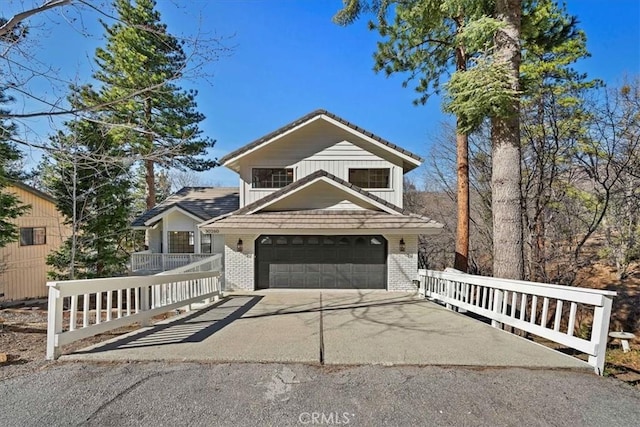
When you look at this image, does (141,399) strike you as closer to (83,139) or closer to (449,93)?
(449,93)

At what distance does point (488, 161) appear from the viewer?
12.9 metres

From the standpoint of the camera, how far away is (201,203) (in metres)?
15.8

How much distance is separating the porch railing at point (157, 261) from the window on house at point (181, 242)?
1.02 meters

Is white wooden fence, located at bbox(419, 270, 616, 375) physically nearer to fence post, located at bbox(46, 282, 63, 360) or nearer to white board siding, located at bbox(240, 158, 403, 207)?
white board siding, located at bbox(240, 158, 403, 207)

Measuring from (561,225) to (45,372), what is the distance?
13415 millimetres

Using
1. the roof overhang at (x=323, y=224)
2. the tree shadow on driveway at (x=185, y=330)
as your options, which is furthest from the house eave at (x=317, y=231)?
the tree shadow on driveway at (x=185, y=330)

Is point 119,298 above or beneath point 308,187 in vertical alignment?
beneath

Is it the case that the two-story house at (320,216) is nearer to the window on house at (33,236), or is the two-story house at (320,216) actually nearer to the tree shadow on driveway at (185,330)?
the tree shadow on driveway at (185,330)

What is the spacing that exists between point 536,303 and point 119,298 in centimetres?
695

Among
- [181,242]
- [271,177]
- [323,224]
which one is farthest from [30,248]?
[323,224]

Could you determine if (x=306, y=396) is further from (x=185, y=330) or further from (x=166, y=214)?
(x=166, y=214)

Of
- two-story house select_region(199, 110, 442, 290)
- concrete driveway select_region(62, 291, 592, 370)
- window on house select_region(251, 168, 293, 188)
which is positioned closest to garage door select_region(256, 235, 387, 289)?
two-story house select_region(199, 110, 442, 290)

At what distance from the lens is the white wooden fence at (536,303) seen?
373 centimetres

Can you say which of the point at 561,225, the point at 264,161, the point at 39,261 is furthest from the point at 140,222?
the point at 561,225
